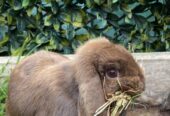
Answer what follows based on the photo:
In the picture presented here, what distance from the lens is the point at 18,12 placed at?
22.8 ft

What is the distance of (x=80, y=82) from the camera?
4223mm

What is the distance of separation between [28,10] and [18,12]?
154 mm

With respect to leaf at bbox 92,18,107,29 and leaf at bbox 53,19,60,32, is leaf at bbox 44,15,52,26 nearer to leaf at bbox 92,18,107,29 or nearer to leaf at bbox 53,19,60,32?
leaf at bbox 53,19,60,32

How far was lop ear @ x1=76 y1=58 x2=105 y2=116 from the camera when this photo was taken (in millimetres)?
4133

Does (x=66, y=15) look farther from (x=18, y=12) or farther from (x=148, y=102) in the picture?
(x=148, y=102)

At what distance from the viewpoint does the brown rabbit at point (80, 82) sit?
4.18 m

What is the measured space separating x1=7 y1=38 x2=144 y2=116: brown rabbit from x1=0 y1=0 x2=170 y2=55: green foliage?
211 centimetres

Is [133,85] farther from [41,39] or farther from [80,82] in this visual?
[41,39]

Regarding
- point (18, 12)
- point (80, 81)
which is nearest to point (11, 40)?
point (18, 12)

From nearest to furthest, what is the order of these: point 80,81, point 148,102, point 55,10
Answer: point 80,81 < point 148,102 < point 55,10

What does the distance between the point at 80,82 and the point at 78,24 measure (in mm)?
2668

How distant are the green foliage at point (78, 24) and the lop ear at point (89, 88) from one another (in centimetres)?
→ 261

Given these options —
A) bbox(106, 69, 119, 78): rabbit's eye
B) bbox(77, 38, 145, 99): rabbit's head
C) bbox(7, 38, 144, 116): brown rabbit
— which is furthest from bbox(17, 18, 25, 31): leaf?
bbox(106, 69, 119, 78): rabbit's eye

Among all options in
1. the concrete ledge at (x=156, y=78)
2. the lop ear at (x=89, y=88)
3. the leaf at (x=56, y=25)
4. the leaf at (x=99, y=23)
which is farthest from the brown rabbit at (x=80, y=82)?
the leaf at (x=99, y=23)
